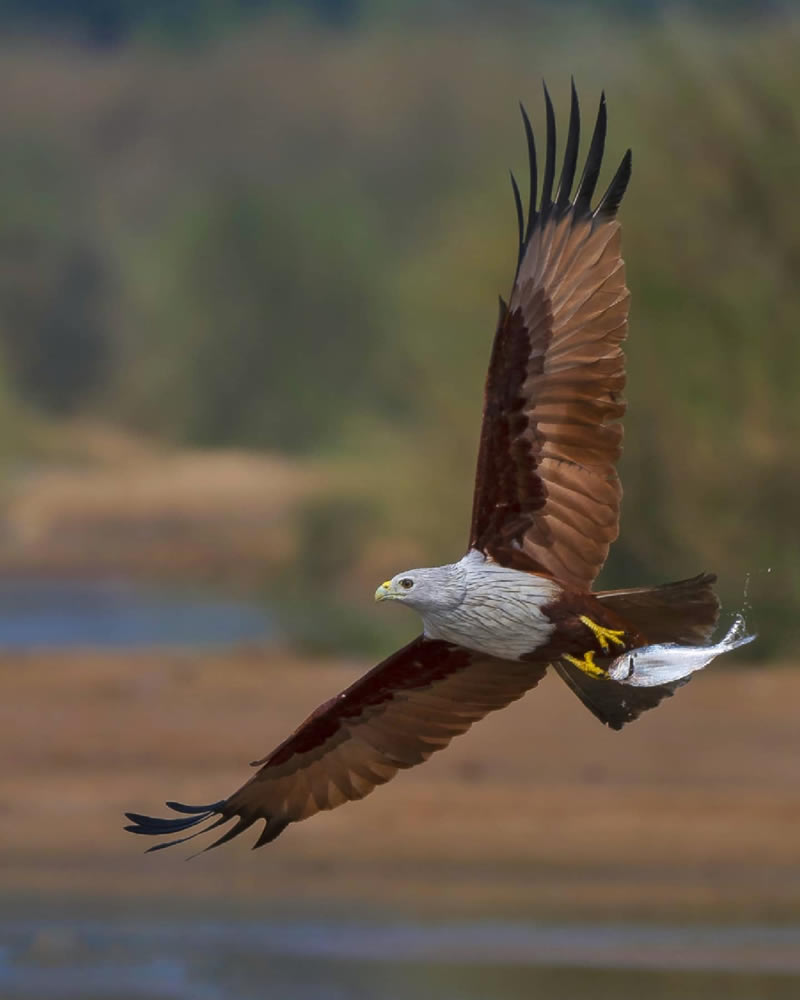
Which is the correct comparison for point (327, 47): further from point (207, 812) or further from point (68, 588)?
point (207, 812)

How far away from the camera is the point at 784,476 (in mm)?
19859

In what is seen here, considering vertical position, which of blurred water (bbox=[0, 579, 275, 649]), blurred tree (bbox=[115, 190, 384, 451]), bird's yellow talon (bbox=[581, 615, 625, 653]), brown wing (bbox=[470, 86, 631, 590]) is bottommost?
bird's yellow talon (bbox=[581, 615, 625, 653])

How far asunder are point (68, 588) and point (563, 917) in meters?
18.9

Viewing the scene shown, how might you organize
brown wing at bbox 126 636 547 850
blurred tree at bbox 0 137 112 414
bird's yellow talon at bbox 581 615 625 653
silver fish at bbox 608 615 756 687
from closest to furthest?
silver fish at bbox 608 615 756 687 < bird's yellow talon at bbox 581 615 625 653 < brown wing at bbox 126 636 547 850 < blurred tree at bbox 0 137 112 414

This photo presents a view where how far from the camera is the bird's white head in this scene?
907 cm

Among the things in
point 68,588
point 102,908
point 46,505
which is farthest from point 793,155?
point 46,505

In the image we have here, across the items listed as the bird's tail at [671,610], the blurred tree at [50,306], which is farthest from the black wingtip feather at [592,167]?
the blurred tree at [50,306]

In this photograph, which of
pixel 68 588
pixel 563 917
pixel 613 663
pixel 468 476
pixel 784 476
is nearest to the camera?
pixel 613 663

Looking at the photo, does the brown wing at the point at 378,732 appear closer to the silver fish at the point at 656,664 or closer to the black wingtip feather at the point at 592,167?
the silver fish at the point at 656,664

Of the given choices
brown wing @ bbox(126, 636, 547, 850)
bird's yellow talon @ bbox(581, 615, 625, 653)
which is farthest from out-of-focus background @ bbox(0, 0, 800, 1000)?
bird's yellow talon @ bbox(581, 615, 625, 653)

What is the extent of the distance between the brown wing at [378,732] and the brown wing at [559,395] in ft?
2.51

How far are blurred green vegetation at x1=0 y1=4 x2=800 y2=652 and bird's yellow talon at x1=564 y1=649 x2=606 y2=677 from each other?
394 inches

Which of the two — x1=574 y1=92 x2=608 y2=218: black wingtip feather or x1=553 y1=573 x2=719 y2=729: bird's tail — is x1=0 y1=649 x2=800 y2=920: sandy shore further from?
x1=574 y1=92 x2=608 y2=218: black wingtip feather

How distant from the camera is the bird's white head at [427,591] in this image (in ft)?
29.8
